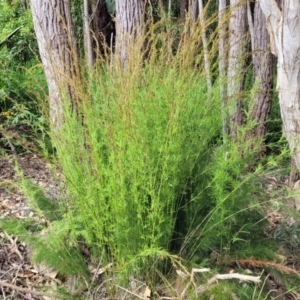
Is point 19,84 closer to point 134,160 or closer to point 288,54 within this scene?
point 288,54

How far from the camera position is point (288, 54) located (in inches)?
113

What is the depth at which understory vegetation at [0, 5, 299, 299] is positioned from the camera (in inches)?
82.7

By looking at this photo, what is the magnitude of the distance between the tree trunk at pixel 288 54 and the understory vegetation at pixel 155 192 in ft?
1.85

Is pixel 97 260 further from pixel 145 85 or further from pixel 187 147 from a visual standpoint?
pixel 145 85

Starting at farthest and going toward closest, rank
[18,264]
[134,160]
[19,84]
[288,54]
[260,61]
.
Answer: [19,84] < [260,61] < [288,54] < [18,264] < [134,160]

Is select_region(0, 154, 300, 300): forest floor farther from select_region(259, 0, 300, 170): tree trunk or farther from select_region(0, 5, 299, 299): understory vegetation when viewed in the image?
select_region(259, 0, 300, 170): tree trunk

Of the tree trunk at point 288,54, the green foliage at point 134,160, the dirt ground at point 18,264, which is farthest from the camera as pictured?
the tree trunk at point 288,54

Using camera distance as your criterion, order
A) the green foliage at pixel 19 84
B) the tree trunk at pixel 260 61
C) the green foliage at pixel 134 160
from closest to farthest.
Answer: the green foliage at pixel 134 160 < the green foliage at pixel 19 84 < the tree trunk at pixel 260 61

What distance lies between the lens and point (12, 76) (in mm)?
5047

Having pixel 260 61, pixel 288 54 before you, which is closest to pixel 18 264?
pixel 288 54

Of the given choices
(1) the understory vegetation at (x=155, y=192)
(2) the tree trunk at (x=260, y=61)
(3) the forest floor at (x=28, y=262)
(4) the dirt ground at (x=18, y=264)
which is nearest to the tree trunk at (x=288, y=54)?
(3) the forest floor at (x=28, y=262)

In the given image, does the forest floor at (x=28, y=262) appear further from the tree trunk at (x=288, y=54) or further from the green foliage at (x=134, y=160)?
the tree trunk at (x=288, y=54)

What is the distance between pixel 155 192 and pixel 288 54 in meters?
1.35

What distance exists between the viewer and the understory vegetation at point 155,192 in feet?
6.89
